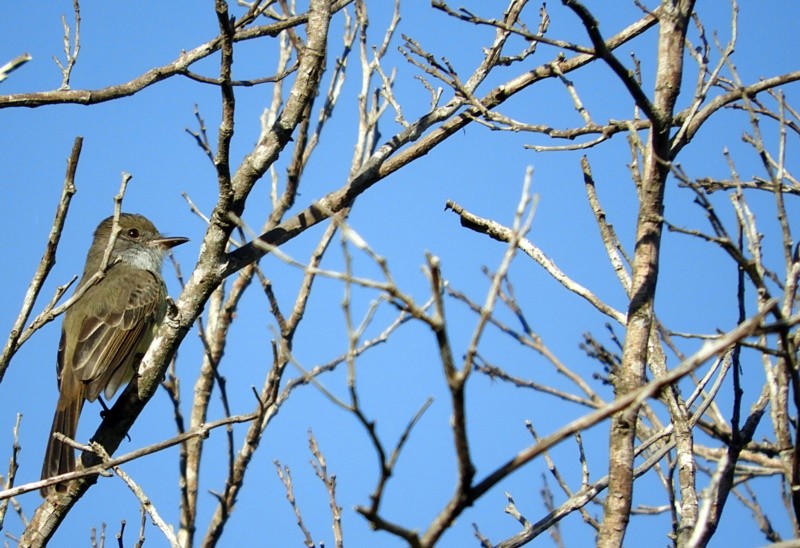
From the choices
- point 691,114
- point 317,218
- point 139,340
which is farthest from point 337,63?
point 691,114

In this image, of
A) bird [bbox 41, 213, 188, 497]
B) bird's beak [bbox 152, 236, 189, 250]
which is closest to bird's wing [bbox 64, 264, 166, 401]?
bird [bbox 41, 213, 188, 497]

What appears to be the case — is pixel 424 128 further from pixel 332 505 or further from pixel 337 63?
pixel 337 63

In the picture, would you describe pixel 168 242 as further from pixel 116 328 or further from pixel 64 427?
pixel 64 427

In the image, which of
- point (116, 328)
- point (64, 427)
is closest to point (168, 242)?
point (116, 328)

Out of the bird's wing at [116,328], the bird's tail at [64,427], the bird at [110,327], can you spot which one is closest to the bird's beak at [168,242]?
the bird at [110,327]

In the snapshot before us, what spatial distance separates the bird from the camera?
266 inches

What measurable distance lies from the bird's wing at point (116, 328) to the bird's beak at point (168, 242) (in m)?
0.54

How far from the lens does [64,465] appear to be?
598 centimetres

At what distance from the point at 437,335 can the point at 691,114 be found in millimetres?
2088

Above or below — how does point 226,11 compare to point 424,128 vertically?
below

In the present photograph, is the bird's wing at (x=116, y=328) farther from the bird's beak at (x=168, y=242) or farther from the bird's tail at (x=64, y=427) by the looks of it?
the bird's beak at (x=168, y=242)

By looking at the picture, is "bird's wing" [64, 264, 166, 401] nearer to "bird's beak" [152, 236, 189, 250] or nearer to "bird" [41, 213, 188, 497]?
"bird" [41, 213, 188, 497]

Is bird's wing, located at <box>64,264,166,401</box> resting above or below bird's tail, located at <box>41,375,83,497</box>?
above

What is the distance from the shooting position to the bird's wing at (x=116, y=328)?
700cm
